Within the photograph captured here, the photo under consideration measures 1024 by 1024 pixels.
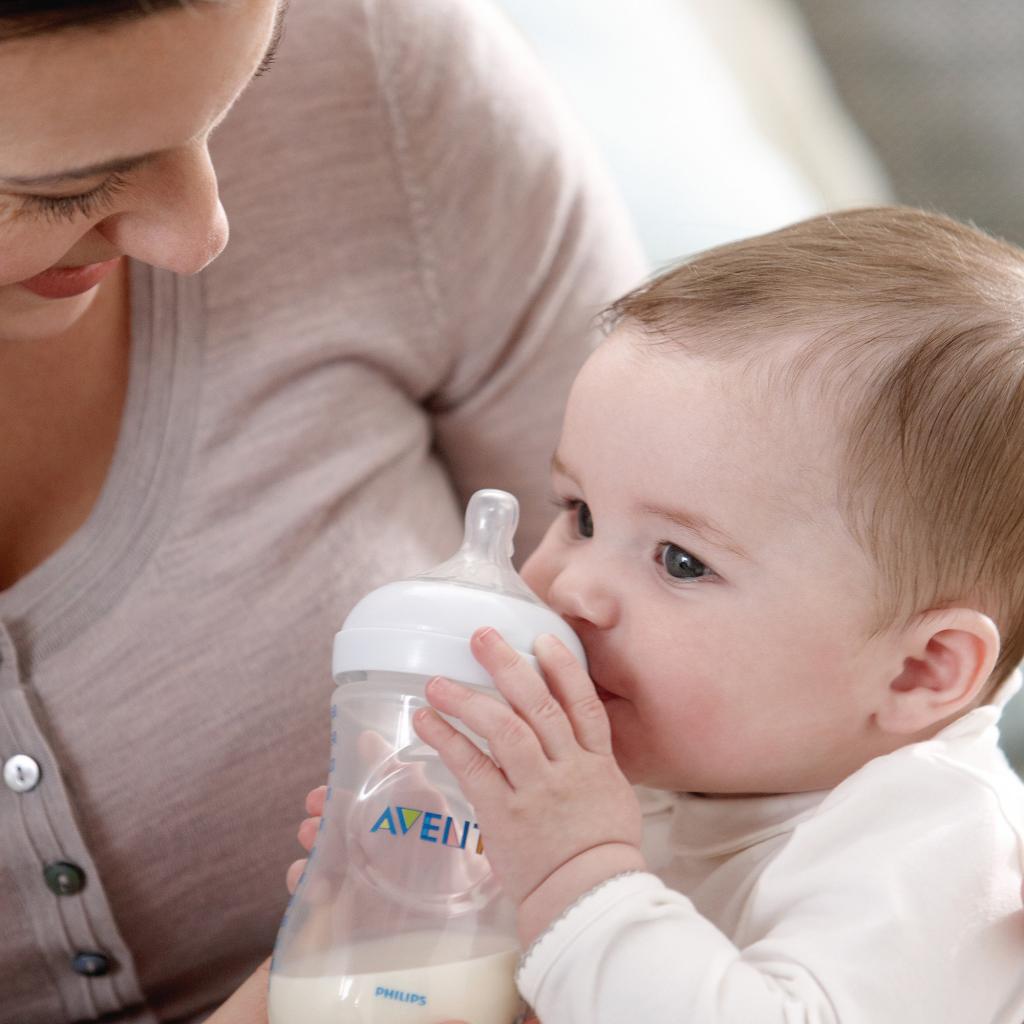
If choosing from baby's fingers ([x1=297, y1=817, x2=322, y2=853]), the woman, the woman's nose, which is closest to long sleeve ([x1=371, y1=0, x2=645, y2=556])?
the woman

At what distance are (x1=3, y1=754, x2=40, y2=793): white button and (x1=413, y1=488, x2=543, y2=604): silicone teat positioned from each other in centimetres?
36

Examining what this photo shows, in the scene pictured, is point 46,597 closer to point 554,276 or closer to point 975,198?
point 554,276

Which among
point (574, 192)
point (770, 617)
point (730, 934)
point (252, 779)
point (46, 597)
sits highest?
point (574, 192)

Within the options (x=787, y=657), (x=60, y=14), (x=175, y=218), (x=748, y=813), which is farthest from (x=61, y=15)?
(x=748, y=813)

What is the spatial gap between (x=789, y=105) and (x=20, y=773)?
5.08 ft

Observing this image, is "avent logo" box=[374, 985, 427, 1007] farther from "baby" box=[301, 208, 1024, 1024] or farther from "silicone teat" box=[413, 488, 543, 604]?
"silicone teat" box=[413, 488, 543, 604]

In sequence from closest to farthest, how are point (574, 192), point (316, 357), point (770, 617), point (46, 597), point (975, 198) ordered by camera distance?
point (770, 617), point (46, 597), point (316, 357), point (574, 192), point (975, 198)

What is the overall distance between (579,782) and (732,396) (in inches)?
11.0

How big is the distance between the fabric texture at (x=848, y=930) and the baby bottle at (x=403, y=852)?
5 cm

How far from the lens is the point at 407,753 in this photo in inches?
34.1

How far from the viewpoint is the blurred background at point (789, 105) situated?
66.0 inches

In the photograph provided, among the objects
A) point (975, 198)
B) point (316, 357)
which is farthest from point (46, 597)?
point (975, 198)

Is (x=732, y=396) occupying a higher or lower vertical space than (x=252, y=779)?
higher

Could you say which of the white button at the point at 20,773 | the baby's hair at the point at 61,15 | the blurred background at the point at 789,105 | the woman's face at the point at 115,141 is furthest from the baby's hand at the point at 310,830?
the blurred background at the point at 789,105
